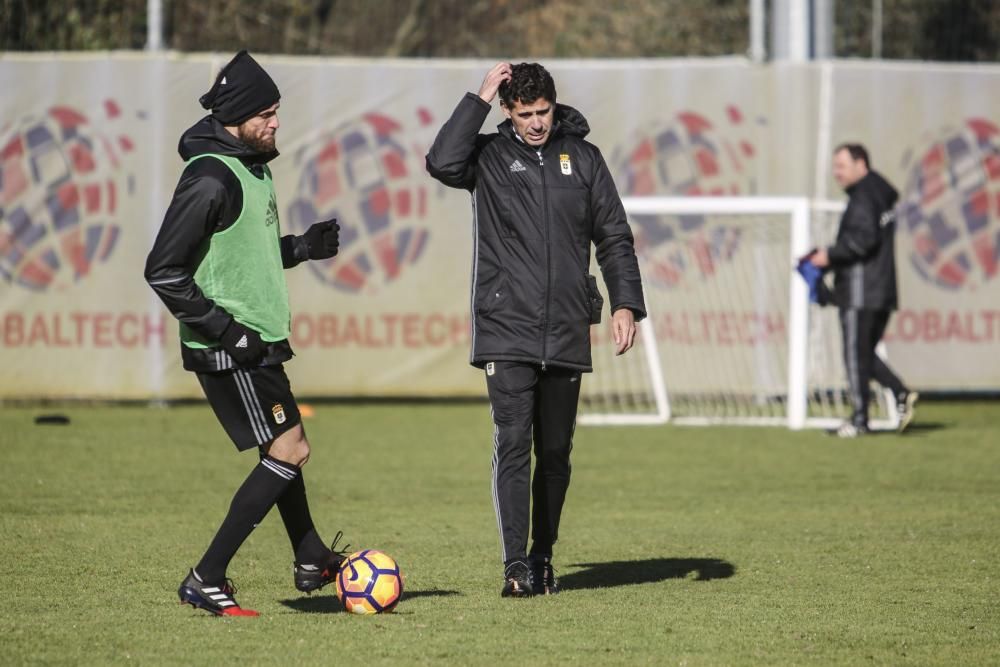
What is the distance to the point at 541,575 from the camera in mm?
6910

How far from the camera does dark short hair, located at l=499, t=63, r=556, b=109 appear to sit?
6.72 meters

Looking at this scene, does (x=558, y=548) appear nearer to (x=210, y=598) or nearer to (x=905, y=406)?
(x=210, y=598)

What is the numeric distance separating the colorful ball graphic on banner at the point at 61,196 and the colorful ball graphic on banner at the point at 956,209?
A: 24.4 ft

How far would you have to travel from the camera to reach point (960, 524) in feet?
29.8

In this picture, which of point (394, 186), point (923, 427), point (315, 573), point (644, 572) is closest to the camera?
point (315, 573)

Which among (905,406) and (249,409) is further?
(905,406)

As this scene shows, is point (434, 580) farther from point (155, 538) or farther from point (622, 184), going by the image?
point (622, 184)

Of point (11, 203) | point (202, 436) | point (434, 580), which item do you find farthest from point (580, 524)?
point (11, 203)

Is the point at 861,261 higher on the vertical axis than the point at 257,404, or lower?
lower

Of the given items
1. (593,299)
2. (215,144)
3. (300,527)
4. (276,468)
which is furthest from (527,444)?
(215,144)

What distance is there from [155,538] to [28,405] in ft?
25.5

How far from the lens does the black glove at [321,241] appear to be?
22.0ft

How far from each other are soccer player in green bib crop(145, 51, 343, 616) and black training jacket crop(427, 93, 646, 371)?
0.87m

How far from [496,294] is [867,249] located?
6.88 m
